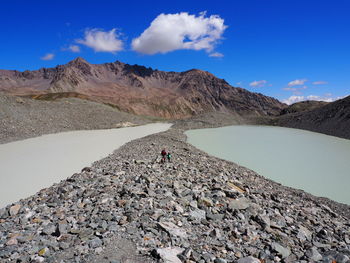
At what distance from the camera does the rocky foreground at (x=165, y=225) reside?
5.30 m

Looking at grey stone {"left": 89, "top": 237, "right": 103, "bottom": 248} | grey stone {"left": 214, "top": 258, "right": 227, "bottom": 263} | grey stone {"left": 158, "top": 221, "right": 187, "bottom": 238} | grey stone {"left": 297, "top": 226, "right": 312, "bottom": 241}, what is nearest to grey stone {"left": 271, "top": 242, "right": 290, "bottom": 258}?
grey stone {"left": 297, "top": 226, "right": 312, "bottom": 241}

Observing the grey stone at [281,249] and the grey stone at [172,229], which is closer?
the grey stone at [281,249]

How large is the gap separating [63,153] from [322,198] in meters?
21.4

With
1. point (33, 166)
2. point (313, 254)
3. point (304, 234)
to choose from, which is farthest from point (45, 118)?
point (313, 254)

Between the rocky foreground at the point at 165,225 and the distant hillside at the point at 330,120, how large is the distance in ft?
156

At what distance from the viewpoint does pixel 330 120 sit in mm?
58406

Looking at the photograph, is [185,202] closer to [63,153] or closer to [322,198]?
[322,198]

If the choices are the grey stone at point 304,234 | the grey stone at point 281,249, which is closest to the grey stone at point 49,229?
the grey stone at point 281,249

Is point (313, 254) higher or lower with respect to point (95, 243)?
lower

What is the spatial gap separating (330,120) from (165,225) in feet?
218

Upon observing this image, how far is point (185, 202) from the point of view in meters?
8.15

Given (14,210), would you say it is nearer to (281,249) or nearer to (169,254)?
(169,254)

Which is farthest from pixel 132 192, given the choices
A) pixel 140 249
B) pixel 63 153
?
pixel 63 153

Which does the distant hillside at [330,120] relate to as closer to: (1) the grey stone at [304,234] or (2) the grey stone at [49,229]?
(1) the grey stone at [304,234]
